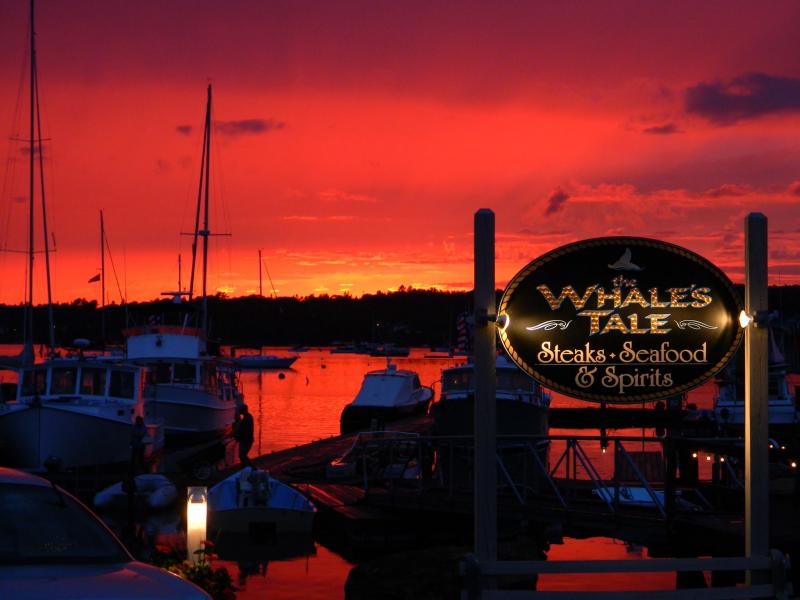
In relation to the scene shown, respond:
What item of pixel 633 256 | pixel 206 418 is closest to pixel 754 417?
pixel 633 256

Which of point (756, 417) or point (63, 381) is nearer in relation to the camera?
point (756, 417)

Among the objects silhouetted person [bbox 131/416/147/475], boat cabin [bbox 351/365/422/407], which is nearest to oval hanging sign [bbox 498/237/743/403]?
silhouetted person [bbox 131/416/147/475]

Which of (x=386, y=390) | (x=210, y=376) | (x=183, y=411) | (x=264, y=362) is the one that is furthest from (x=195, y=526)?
(x=264, y=362)

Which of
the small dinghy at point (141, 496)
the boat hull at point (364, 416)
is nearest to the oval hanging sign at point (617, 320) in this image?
the small dinghy at point (141, 496)

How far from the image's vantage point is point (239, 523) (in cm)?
2348

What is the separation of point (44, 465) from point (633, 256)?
96.7 feet

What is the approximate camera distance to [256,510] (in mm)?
23484

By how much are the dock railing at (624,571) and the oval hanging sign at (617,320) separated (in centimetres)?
133

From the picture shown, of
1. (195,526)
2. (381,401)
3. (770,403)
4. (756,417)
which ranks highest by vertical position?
(756,417)

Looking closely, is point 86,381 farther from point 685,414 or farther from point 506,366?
point 685,414

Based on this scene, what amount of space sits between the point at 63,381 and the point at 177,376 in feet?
37.1

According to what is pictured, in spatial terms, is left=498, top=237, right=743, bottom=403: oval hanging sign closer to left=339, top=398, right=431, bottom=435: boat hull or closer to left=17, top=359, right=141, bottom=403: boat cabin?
left=17, top=359, right=141, bottom=403: boat cabin

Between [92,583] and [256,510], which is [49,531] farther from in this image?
[256,510]

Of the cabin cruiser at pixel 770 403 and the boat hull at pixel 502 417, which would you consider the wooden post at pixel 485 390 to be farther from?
the cabin cruiser at pixel 770 403
